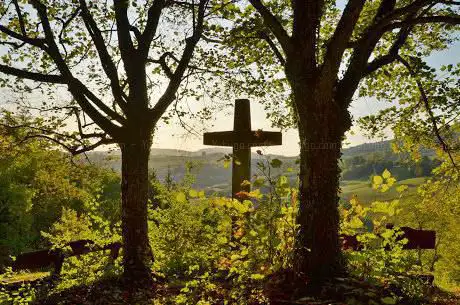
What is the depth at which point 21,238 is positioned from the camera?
34.6 meters

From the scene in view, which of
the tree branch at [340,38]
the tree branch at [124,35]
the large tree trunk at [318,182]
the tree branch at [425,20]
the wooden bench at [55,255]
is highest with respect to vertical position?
the tree branch at [124,35]

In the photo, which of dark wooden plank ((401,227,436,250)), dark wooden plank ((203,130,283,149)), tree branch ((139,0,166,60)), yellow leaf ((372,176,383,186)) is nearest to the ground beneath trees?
dark wooden plank ((401,227,436,250))

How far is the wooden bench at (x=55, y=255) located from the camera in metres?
7.85

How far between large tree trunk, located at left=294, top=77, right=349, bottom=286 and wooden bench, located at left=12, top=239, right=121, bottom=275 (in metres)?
5.31

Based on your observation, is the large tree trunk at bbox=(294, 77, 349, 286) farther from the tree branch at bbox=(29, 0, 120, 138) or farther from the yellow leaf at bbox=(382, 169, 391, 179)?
the tree branch at bbox=(29, 0, 120, 138)

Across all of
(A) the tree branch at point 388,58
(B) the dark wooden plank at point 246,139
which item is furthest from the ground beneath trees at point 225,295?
(A) the tree branch at point 388,58

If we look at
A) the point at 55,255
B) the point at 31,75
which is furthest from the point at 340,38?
the point at 55,255

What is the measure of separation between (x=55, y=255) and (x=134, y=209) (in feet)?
6.34

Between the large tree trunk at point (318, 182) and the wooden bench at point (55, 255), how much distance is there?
531 centimetres

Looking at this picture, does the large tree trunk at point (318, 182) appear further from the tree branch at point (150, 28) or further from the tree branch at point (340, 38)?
the tree branch at point (150, 28)

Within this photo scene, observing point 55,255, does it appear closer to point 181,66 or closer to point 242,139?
point 242,139

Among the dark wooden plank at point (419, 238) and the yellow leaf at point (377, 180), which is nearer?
the yellow leaf at point (377, 180)

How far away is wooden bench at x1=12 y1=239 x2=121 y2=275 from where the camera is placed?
309 inches

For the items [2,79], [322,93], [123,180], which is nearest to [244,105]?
[123,180]
